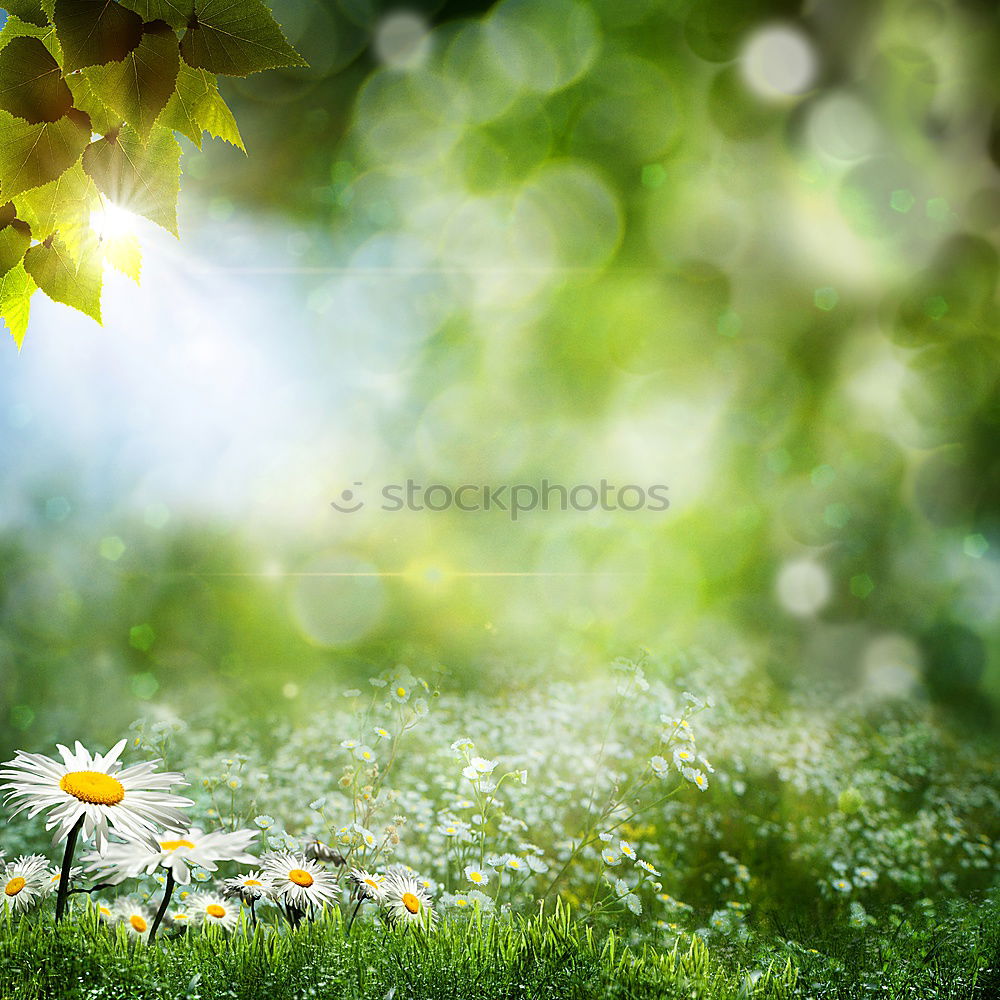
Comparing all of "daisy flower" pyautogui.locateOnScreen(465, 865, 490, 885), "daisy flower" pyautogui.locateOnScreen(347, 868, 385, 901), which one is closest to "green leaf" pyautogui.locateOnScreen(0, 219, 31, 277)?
"daisy flower" pyautogui.locateOnScreen(347, 868, 385, 901)

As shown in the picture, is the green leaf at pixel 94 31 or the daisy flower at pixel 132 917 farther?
the daisy flower at pixel 132 917

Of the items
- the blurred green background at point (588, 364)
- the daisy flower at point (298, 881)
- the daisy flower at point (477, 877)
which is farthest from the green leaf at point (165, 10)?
the blurred green background at point (588, 364)

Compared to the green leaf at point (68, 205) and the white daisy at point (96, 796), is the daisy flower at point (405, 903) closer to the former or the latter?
the white daisy at point (96, 796)

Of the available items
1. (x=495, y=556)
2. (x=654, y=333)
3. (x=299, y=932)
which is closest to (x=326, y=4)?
(x=654, y=333)

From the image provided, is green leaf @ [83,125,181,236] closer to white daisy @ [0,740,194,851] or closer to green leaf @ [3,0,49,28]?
green leaf @ [3,0,49,28]

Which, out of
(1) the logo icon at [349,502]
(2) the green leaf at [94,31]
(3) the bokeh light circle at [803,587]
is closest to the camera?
(2) the green leaf at [94,31]

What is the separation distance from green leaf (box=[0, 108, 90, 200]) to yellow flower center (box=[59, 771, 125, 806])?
1.00m

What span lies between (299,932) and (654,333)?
3680 mm

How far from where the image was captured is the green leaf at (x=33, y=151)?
57 cm

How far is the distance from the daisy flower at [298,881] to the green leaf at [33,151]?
4.03 feet

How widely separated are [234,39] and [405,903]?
56.9 inches

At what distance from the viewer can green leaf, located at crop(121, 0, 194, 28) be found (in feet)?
1.83

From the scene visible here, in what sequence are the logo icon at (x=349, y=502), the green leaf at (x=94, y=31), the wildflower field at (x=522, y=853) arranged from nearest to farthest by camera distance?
the green leaf at (x=94, y=31), the wildflower field at (x=522, y=853), the logo icon at (x=349, y=502)

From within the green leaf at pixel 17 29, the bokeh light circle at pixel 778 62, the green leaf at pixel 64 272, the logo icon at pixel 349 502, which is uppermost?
the bokeh light circle at pixel 778 62
